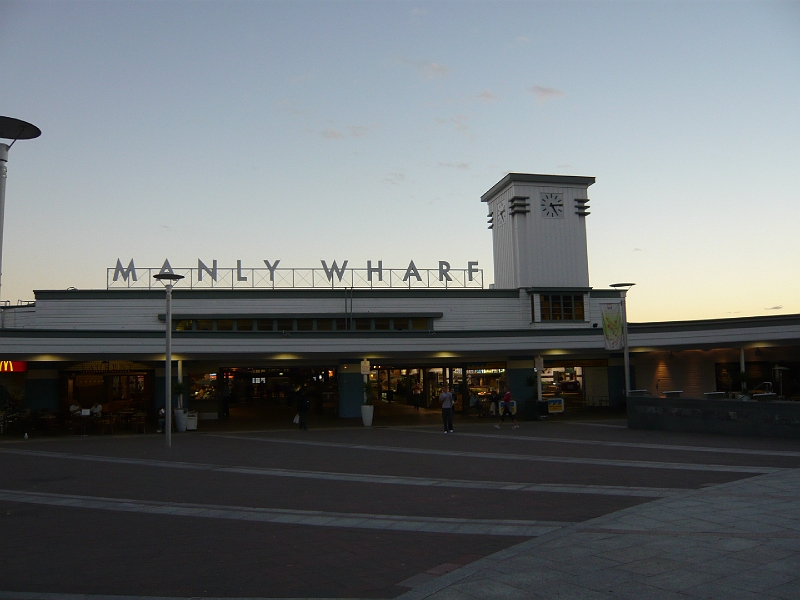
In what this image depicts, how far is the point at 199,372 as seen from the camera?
35.1m

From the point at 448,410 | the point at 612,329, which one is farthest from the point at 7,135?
the point at 612,329

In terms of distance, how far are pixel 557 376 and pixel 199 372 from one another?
26.5m

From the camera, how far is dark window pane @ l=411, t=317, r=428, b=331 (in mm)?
36078

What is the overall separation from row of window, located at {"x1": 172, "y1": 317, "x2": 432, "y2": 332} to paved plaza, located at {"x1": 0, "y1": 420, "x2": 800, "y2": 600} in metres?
14.8

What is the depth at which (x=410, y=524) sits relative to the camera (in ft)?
34.8

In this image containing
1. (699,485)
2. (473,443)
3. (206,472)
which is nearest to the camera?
(699,485)

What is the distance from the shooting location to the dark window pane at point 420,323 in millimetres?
36078

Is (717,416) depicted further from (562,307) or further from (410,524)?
(410,524)

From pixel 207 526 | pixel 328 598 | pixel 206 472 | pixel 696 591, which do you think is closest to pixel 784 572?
pixel 696 591

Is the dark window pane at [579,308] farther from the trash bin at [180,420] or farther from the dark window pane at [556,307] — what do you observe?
the trash bin at [180,420]

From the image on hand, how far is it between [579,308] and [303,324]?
1493 centimetres

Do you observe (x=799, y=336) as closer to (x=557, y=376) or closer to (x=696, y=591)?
(x=557, y=376)

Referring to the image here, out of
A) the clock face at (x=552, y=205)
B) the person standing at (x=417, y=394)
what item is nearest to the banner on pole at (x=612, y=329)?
the clock face at (x=552, y=205)

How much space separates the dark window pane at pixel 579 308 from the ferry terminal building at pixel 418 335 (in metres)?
0.08
